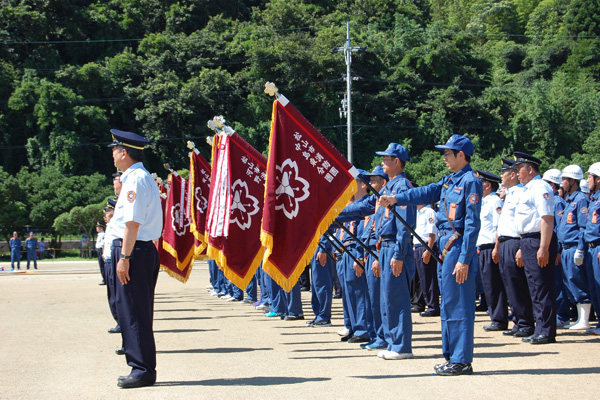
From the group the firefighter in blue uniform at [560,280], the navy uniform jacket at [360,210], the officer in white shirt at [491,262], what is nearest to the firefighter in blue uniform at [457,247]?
the navy uniform jacket at [360,210]

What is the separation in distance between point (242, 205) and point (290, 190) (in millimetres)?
2717

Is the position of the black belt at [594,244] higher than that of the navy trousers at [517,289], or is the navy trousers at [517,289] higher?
the black belt at [594,244]

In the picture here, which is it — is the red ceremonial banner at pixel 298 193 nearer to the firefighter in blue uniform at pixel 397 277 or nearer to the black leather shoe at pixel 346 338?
the firefighter in blue uniform at pixel 397 277

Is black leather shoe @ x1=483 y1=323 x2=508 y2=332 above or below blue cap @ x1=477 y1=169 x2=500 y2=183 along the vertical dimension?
below

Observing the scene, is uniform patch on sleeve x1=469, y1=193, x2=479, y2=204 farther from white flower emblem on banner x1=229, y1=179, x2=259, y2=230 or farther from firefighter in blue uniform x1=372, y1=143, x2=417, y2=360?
white flower emblem on banner x1=229, y1=179, x2=259, y2=230

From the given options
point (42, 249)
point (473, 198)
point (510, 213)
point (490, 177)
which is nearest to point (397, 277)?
point (473, 198)

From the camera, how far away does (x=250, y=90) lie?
5762 centimetres

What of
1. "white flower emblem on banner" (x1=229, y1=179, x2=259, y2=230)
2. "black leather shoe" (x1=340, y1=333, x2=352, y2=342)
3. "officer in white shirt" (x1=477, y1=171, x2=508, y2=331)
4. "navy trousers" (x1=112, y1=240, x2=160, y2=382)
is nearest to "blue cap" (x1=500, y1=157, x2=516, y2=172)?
"officer in white shirt" (x1=477, y1=171, x2=508, y2=331)

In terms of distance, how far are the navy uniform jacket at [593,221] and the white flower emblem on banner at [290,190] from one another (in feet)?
14.2

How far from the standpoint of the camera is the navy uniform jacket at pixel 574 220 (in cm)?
949

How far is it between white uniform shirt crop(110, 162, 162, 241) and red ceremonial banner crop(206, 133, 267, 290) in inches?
113

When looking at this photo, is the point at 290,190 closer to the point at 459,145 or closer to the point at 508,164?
the point at 459,145

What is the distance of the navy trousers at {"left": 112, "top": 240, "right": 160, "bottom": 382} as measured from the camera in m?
6.23

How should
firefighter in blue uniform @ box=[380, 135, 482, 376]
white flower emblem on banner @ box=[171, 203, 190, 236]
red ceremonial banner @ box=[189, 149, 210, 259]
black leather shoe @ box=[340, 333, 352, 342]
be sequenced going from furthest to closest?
white flower emblem on banner @ box=[171, 203, 190, 236] → red ceremonial banner @ box=[189, 149, 210, 259] → black leather shoe @ box=[340, 333, 352, 342] → firefighter in blue uniform @ box=[380, 135, 482, 376]
